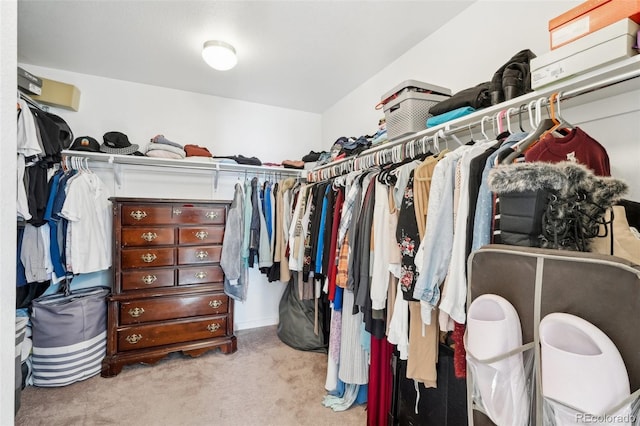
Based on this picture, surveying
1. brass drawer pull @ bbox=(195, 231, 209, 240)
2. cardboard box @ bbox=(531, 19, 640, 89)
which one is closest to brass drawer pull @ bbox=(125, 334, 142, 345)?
brass drawer pull @ bbox=(195, 231, 209, 240)

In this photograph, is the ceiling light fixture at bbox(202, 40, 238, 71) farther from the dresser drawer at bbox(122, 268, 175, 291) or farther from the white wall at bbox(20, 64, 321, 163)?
the dresser drawer at bbox(122, 268, 175, 291)

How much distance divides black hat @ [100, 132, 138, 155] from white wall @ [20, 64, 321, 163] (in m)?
0.27

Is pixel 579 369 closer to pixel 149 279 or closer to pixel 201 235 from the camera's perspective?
pixel 201 235

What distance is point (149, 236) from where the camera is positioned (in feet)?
7.39

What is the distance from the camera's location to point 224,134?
3.04 meters

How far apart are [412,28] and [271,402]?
267cm

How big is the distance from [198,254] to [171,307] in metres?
0.47

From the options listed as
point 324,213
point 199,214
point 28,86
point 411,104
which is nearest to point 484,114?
point 411,104

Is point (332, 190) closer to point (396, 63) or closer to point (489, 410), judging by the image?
point (396, 63)

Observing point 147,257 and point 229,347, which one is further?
point 229,347

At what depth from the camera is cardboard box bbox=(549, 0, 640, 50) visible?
833 mm

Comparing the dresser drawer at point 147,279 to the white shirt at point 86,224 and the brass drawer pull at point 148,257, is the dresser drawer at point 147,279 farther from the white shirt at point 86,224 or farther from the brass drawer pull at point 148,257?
the white shirt at point 86,224

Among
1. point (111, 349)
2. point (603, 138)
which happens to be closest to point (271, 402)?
point (111, 349)

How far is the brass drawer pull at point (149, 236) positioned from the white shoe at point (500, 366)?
233cm
